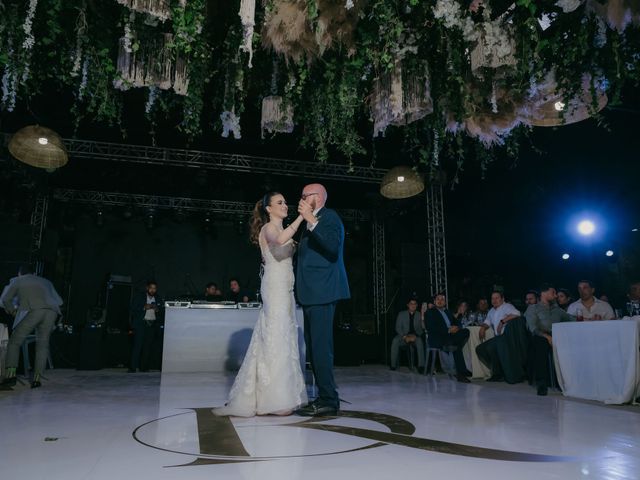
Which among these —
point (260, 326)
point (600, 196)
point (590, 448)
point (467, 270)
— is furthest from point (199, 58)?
point (467, 270)

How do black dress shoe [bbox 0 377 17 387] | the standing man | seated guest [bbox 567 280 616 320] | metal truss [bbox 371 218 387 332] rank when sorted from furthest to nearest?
metal truss [bbox 371 218 387 332], the standing man, seated guest [bbox 567 280 616 320], black dress shoe [bbox 0 377 17 387]

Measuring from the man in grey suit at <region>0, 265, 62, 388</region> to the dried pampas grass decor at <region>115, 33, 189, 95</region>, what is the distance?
3115 mm

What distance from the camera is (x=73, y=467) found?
1.92 m

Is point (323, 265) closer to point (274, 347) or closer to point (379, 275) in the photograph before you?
point (274, 347)

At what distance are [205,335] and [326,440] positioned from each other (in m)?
4.86

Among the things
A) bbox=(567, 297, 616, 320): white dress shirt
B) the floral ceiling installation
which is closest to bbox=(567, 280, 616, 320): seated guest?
bbox=(567, 297, 616, 320): white dress shirt

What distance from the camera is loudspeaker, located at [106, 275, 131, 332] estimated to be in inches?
424

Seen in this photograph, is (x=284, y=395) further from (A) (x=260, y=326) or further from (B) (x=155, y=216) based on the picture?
(B) (x=155, y=216)

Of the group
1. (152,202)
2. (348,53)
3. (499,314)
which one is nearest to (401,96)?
(348,53)

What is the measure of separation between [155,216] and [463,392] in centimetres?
882

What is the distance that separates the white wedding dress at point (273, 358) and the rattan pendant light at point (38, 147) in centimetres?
467

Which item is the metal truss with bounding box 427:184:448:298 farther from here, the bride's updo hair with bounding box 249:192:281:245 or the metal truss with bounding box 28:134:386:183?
the bride's updo hair with bounding box 249:192:281:245

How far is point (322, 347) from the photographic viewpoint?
123 inches

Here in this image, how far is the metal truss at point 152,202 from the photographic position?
33.8 ft
